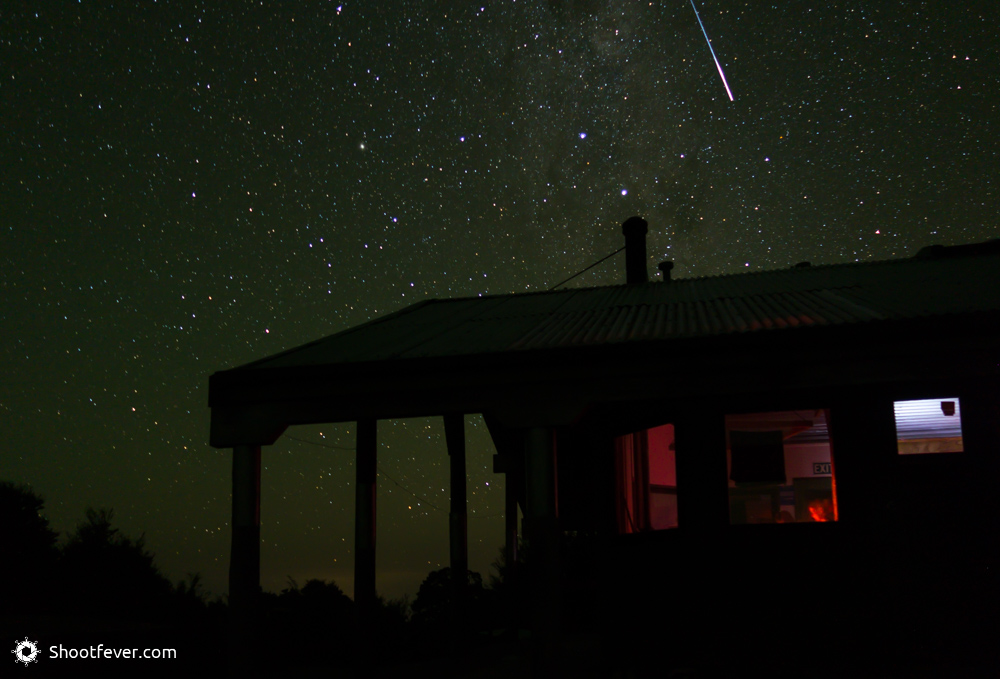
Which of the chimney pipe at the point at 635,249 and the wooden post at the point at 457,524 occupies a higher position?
the chimney pipe at the point at 635,249

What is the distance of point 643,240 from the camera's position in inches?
647

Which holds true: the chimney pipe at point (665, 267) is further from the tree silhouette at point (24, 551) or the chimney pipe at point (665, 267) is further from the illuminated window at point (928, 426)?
the tree silhouette at point (24, 551)

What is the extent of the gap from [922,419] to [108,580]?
2419 centimetres

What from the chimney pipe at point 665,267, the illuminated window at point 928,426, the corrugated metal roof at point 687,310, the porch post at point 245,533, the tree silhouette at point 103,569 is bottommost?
the tree silhouette at point 103,569

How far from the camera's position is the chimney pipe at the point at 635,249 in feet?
52.3

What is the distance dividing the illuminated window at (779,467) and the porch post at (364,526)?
189 inches

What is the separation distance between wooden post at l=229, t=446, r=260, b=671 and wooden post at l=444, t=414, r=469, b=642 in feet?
17.1

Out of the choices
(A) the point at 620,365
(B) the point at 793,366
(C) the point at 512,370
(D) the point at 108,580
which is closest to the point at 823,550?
(B) the point at 793,366

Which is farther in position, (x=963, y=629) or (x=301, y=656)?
(x=301, y=656)

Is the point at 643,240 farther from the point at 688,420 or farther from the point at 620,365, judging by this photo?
the point at 620,365

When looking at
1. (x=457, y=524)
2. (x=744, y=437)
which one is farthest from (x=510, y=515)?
(x=744, y=437)

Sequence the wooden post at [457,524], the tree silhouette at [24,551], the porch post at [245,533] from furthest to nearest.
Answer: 1. the tree silhouette at [24,551]
2. the wooden post at [457,524]
3. the porch post at [245,533]

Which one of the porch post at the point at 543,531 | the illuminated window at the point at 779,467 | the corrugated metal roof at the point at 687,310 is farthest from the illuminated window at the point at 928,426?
the porch post at the point at 543,531

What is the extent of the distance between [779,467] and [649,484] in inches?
64.5
